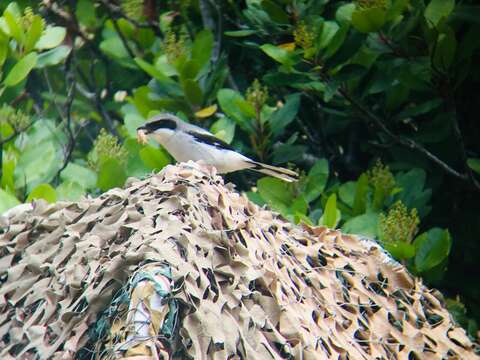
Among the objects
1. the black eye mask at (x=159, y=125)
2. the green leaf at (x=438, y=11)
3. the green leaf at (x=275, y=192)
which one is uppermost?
the green leaf at (x=438, y=11)

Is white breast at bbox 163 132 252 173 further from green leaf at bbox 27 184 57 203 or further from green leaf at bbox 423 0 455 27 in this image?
green leaf at bbox 423 0 455 27

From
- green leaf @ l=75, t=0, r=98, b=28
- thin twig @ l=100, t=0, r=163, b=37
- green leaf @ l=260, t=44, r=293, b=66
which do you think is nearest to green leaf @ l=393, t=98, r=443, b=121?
green leaf @ l=260, t=44, r=293, b=66

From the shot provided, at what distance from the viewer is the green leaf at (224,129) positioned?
4994mm

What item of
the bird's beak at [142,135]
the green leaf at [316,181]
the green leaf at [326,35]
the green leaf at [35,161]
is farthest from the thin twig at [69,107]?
the green leaf at [326,35]

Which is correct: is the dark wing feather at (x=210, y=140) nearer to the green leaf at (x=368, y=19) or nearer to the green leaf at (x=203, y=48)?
the green leaf at (x=203, y=48)

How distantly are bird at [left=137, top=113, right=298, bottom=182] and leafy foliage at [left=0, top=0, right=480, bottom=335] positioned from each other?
8cm

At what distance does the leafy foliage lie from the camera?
15.5 feet

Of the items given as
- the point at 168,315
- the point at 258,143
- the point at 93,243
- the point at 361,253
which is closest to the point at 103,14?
the point at 258,143

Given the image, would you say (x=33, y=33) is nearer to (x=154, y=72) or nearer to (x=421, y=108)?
(x=154, y=72)

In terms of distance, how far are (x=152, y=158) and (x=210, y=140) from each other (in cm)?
34

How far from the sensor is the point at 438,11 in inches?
189

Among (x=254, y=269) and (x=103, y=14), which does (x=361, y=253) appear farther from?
(x=103, y=14)

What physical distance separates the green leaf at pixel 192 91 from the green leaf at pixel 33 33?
0.75 m

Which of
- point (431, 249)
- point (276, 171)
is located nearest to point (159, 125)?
point (276, 171)
